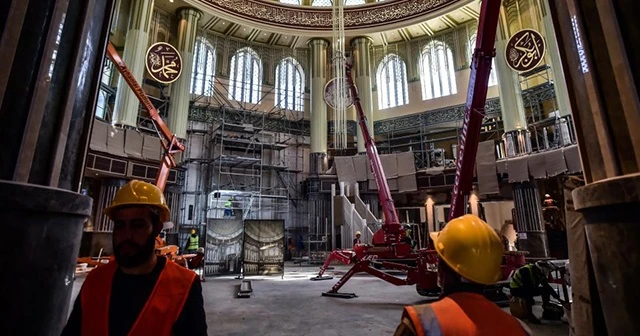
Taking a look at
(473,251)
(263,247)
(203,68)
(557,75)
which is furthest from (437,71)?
(473,251)

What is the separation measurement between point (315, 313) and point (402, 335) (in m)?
5.00

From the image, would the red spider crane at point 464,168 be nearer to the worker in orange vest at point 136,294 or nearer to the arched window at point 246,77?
the worker in orange vest at point 136,294

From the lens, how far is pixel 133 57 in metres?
13.9

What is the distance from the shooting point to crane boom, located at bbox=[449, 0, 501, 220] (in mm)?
5555

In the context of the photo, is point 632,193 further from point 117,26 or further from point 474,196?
point 117,26

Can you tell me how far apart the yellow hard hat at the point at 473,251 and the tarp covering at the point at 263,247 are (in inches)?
403

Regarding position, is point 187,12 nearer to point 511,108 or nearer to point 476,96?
point 476,96

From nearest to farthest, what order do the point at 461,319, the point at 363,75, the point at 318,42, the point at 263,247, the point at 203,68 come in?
the point at 461,319, the point at 263,247, the point at 203,68, the point at 363,75, the point at 318,42

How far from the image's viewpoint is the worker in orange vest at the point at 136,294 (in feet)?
4.88

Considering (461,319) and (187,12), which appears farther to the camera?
(187,12)

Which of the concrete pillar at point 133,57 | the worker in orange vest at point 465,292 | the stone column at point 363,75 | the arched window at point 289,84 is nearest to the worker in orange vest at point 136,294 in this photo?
the worker in orange vest at point 465,292

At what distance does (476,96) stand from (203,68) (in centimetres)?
1715

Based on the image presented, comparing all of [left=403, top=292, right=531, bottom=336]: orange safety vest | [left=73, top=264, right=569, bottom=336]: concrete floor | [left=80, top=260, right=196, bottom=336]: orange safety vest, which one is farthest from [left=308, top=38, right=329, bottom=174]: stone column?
[left=403, top=292, right=531, bottom=336]: orange safety vest

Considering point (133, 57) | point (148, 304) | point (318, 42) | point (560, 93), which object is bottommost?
point (148, 304)
